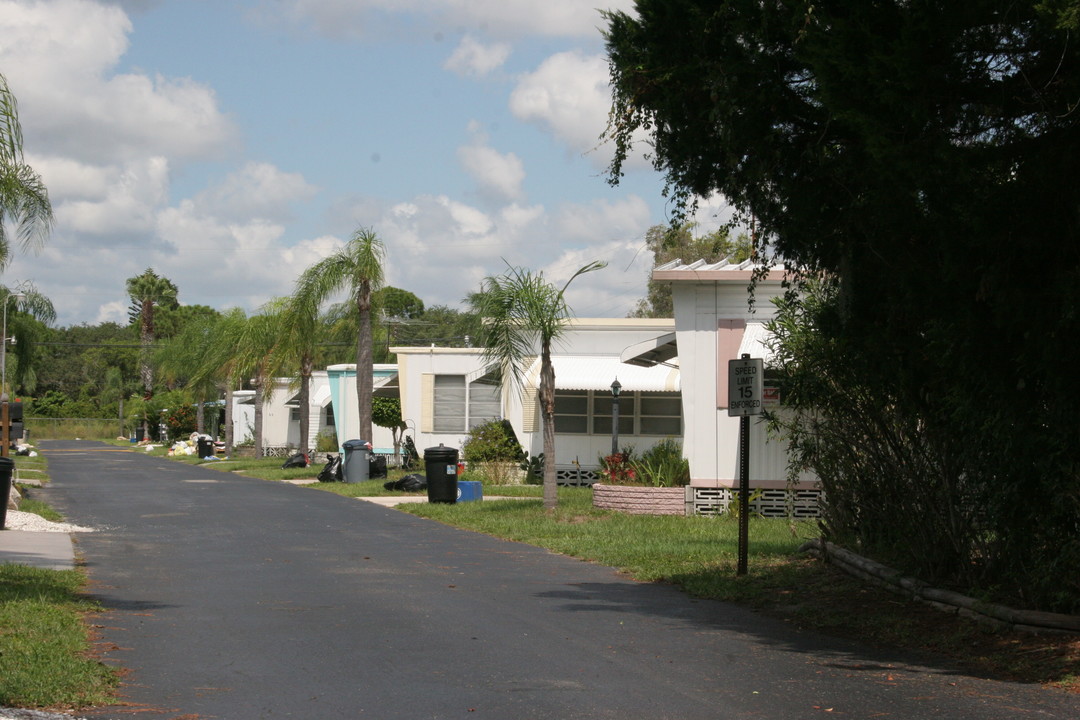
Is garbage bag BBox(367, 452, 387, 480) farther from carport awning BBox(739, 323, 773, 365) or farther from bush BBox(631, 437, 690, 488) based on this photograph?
carport awning BBox(739, 323, 773, 365)

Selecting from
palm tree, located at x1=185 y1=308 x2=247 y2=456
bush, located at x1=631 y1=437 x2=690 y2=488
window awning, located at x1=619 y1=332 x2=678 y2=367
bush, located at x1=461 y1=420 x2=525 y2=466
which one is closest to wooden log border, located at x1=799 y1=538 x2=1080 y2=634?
bush, located at x1=631 y1=437 x2=690 y2=488

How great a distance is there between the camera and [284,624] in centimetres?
931

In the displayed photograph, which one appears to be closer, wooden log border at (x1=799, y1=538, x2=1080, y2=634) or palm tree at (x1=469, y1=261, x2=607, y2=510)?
wooden log border at (x1=799, y1=538, x2=1080, y2=634)

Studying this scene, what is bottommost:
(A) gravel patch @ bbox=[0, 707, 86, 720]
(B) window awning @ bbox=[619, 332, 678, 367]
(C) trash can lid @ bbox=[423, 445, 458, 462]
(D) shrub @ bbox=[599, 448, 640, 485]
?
(A) gravel patch @ bbox=[0, 707, 86, 720]

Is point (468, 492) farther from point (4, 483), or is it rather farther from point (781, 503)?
point (4, 483)

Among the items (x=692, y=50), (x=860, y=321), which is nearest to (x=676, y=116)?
(x=692, y=50)

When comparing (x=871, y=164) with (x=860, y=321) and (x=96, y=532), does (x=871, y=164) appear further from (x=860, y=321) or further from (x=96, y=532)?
(x=96, y=532)

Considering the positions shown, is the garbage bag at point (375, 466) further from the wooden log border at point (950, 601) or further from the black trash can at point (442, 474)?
the wooden log border at point (950, 601)

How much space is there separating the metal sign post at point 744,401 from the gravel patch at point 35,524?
10.4 metres

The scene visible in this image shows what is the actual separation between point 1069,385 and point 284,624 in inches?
234

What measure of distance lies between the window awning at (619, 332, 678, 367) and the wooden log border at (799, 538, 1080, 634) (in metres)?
9.64

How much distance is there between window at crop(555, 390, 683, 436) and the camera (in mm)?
27656

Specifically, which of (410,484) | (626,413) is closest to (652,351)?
(626,413)

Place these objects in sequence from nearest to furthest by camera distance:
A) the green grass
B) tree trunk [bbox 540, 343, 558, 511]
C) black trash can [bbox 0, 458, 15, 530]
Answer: the green grass < black trash can [bbox 0, 458, 15, 530] < tree trunk [bbox 540, 343, 558, 511]
